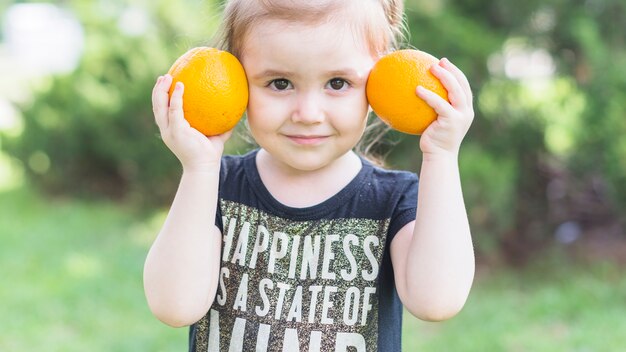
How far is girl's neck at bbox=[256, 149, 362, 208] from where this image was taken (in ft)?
6.31

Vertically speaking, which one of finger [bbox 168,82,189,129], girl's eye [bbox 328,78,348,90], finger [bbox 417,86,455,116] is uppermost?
girl's eye [bbox 328,78,348,90]

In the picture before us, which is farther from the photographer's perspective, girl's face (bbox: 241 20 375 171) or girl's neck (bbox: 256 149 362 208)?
girl's neck (bbox: 256 149 362 208)

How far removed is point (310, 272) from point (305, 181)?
0.22m

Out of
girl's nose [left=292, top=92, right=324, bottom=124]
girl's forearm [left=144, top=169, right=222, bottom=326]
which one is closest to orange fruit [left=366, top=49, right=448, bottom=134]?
girl's nose [left=292, top=92, right=324, bottom=124]

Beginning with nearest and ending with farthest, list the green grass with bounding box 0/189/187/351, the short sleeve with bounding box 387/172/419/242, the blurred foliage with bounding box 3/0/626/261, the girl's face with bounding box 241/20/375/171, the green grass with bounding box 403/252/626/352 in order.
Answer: the girl's face with bounding box 241/20/375/171 → the short sleeve with bounding box 387/172/419/242 → the green grass with bounding box 403/252/626/352 → the green grass with bounding box 0/189/187/351 → the blurred foliage with bounding box 3/0/626/261

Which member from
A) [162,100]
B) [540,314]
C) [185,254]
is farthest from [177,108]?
[540,314]

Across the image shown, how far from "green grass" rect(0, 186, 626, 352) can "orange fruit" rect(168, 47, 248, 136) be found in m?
2.57

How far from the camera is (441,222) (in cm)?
175

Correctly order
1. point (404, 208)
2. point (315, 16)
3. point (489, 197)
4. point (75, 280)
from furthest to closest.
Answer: point (75, 280)
point (489, 197)
point (404, 208)
point (315, 16)

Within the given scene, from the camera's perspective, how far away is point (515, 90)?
195 inches

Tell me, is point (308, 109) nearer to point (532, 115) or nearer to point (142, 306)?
point (142, 306)

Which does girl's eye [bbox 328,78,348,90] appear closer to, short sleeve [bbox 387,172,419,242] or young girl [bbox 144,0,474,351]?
young girl [bbox 144,0,474,351]

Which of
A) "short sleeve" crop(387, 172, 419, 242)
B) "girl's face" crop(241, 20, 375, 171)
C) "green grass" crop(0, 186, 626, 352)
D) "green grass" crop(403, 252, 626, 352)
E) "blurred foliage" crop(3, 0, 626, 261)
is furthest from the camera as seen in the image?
"blurred foliage" crop(3, 0, 626, 261)

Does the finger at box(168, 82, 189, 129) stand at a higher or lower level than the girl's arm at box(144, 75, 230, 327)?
higher
